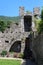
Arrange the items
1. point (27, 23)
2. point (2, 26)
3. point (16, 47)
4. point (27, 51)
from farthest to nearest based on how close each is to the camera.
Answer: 1. point (2, 26)
2. point (27, 23)
3. point (16, 47)
4. point (27, 51)

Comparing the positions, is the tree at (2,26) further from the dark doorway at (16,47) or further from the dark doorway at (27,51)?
the dark doorway at (27,51)

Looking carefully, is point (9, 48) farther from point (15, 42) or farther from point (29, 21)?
point (29, 21)

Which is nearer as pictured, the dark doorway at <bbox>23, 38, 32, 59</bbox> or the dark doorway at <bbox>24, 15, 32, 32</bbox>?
the dark doorway at <bbox>23, 38, 32, 59</bbox>

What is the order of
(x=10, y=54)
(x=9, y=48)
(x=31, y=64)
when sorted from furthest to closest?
(x=9, y=48), (x=10, y=54), (x=31, y=64)

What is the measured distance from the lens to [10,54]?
3064 cm

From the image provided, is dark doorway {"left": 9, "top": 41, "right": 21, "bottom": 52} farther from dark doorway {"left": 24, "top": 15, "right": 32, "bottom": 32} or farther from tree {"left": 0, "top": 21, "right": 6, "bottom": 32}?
tree {"left": 0, "top": 21, "right": 6, "bottom": 32}

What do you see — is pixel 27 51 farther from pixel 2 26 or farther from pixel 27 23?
pixel 2 26

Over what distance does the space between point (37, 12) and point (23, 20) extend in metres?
2.43

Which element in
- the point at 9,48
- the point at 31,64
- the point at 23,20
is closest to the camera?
the point at 31,64

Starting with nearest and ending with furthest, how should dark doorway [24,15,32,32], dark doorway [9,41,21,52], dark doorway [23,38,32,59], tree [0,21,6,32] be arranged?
dark doorway [23,38,32,59] < dark doorway [9,41,21,52] < dark doorway [24,15,32,32] < tree [0,21,6,32]

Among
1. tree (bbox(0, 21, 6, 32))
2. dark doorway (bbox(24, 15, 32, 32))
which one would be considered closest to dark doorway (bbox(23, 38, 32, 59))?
dark doorway (bbox(24, 15, 32, 32))

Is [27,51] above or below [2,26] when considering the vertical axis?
below

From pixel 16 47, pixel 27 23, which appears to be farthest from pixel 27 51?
pixel 27 23

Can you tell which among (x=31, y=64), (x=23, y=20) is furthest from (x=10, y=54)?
(x=31, y=64)
